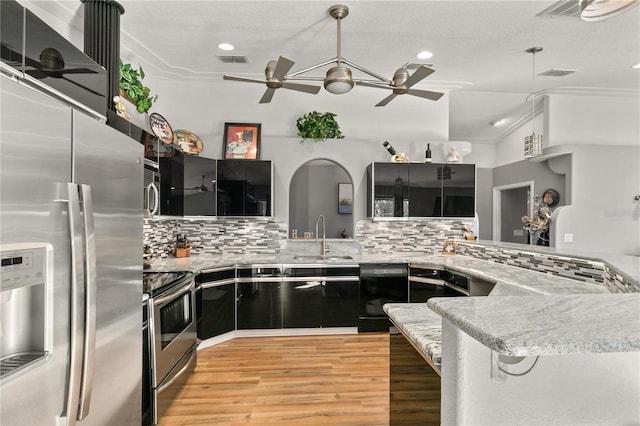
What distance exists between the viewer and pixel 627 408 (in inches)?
43.3

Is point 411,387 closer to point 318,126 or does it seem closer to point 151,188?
point 151,188

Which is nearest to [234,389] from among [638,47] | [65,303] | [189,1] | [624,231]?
[65,303]

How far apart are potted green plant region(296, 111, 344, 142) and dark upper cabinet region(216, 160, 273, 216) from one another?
0.64m

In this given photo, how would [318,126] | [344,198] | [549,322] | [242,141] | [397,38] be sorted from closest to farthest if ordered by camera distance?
[549,322]
[397,38]
[318,126]
[242,141]
[344,198]

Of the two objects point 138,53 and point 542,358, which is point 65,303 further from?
point 138,53

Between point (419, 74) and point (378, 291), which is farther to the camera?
point (378, 291)

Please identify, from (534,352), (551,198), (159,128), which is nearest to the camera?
(534,352)

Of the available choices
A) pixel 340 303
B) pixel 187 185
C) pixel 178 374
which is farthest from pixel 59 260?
pixel 340 303

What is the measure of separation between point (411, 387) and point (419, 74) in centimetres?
209

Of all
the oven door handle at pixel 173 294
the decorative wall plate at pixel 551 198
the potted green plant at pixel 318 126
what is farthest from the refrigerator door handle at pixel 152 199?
the decorative wall plate at pixel 551 198

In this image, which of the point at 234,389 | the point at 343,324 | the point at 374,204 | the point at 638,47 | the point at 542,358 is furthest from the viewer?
the point at 374,204

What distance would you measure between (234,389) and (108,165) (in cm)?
202

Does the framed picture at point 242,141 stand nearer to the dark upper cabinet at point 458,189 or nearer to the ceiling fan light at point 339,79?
the ceiling fan light at point 339,79

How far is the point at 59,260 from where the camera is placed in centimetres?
111
